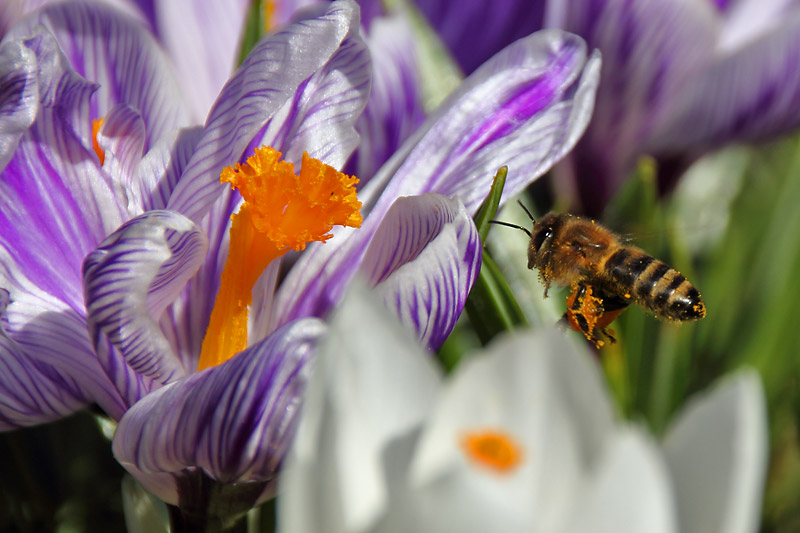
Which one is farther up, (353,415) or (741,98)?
(353,415)

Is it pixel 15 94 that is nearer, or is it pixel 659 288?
pixel 15 94

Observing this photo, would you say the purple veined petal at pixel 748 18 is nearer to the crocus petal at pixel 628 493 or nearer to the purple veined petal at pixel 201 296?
the purple veined petal at pixel 201 296

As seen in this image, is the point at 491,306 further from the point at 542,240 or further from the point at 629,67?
the point at 629,67

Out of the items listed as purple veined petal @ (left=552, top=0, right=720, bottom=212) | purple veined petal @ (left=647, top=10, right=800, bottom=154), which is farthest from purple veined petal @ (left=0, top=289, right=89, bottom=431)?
purple veined petal @ (left=647, top=10, right=800, bottom=154)

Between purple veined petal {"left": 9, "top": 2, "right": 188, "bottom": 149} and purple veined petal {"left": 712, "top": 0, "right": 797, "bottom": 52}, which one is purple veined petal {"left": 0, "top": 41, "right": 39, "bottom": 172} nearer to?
purple veined petal {"left": 9, "top": 2, "right": 188, "bottom": 149}

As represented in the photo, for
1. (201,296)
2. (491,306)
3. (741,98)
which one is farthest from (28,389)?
(741,98)

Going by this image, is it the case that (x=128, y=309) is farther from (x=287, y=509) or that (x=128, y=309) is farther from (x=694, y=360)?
(x=694, y=360)
